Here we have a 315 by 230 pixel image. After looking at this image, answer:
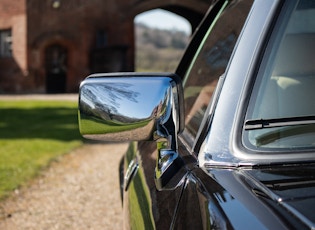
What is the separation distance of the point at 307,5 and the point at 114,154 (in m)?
6.89

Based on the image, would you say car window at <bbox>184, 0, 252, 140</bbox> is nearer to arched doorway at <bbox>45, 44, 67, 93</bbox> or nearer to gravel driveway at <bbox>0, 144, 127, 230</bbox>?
gravel driveway at <bbox>0, 144, 127, 230</bbox>

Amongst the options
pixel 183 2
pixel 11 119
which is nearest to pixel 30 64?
pixel 183 2

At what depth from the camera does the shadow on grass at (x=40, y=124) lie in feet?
31.4

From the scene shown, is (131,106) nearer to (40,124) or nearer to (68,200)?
(68,200)

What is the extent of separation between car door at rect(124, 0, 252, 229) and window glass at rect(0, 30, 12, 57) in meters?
23.8

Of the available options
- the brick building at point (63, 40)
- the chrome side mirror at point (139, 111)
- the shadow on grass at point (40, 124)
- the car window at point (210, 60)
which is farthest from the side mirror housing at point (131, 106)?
the brick building at point (63, 40)

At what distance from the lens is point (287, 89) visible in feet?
4.56

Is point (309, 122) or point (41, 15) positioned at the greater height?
point (309, 122)

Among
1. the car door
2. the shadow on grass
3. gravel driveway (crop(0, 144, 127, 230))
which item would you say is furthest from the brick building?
the car door

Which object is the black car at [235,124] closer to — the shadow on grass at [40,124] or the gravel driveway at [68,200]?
the gravel driveway at [68,200]

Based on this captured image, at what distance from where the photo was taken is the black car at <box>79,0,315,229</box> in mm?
1068

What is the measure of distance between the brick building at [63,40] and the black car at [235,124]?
872 inches

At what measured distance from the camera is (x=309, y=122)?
1240 mm

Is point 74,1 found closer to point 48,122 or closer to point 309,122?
point 48,122
